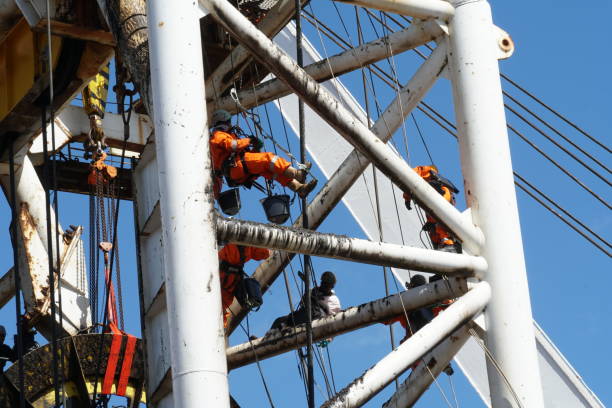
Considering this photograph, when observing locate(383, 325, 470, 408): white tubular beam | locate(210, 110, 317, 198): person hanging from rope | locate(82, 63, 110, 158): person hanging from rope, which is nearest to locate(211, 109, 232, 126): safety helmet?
locate(210, 110, 317, 198): person hanging from rope

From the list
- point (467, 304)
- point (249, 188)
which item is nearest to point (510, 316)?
point (467, 304)

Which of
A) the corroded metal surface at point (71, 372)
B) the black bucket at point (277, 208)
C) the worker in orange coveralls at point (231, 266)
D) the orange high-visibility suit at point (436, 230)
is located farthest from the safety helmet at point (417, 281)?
the corroded metal surface at point (71, 372)

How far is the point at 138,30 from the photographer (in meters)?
9.98

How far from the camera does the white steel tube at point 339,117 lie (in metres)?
9.13

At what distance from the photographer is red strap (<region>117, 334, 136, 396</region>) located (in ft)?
48.1

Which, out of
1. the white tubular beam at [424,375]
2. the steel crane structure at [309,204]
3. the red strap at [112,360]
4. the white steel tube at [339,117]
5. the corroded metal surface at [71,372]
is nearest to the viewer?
the steel crane structure at [309,204]

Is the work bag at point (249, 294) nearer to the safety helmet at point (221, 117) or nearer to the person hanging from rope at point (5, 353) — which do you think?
the safety helmet at point (221, 117)

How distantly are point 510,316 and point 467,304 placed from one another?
0.34 m

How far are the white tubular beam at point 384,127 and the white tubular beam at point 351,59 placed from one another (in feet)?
0.71

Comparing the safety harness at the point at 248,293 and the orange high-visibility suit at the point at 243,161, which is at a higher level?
the orange high-visibility suit at the point at 243,161

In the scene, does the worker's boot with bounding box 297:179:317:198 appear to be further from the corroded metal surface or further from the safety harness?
the corroded metal surface

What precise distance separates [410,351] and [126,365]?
633cm

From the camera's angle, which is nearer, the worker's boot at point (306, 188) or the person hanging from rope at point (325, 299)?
the worker's boot at point (306, 188)

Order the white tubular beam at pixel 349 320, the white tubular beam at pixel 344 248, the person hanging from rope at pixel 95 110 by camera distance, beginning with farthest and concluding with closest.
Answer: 1. the person hanging from rope at pixel 95 110
2. the white tubular beam at pixel 349 320
3. the white tubular beam at pixel 344 248
